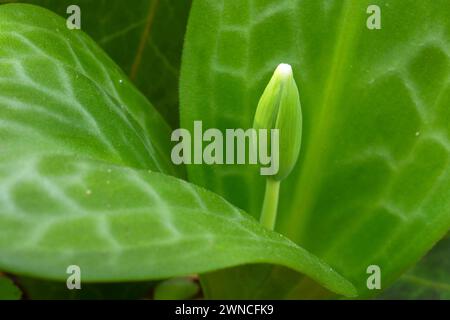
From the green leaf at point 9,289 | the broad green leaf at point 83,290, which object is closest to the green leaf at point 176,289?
the broad green leaf at point 83,290

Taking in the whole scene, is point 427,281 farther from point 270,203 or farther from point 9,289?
point 9,289

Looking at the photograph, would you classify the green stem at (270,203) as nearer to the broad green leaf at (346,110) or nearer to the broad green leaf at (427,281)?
the broad green leaf at (346,110)

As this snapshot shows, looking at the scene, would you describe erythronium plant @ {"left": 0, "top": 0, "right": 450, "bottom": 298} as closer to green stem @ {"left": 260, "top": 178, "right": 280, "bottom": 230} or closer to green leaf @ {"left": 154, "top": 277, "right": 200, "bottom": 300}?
green stem @ {"left": 260, "top": 178, "right": 280, "bottom": 230}

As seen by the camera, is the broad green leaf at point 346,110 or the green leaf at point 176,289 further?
the green leaf at point 176,289

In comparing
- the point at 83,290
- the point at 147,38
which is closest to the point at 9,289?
the point at 83,290

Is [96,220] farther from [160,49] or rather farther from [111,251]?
[160,49]

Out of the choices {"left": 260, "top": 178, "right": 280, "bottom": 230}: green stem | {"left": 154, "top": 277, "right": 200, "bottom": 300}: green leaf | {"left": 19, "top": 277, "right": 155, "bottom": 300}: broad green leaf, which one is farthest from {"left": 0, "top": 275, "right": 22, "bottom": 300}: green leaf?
{"left": 260, "top": 178, "right": 280, "bottom": 230}: green stem

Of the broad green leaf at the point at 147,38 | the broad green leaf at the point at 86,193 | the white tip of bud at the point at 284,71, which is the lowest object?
the broad green leaf at the point at 86,193
